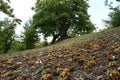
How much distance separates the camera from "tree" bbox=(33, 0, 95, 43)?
41.2 metres

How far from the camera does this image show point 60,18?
4125 centimetres

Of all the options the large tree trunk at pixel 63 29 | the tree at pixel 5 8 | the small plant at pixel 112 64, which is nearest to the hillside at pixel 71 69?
the small plant at pixel 112 64

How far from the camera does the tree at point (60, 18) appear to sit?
1624 inches

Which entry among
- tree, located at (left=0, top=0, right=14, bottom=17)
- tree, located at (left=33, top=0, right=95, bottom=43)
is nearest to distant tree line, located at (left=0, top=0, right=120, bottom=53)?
tree, located at (left=33, top=0, right=95, bottom=43)

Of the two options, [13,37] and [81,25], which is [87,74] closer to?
[81,25]

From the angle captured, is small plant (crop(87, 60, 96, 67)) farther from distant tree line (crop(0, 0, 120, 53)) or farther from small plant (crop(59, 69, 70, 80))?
distant tree line (crop(0, 0, 120, 53))

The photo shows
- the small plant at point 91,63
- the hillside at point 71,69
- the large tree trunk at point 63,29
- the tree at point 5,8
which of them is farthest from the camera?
the large tree trunk at point 63,29

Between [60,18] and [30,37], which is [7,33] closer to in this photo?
[30,37]

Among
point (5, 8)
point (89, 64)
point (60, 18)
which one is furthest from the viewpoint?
point (60, 18)

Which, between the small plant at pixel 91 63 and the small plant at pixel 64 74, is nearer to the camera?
the small plant at pixel 64 74

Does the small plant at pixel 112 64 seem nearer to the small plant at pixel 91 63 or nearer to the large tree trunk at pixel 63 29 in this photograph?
the small plant at pixel 91 63

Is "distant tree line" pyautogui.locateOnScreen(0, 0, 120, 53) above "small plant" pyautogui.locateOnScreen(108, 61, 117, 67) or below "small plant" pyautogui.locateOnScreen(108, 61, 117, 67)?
above

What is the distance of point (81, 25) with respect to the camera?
143ft

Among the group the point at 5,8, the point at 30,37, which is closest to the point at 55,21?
the point at 30,37
